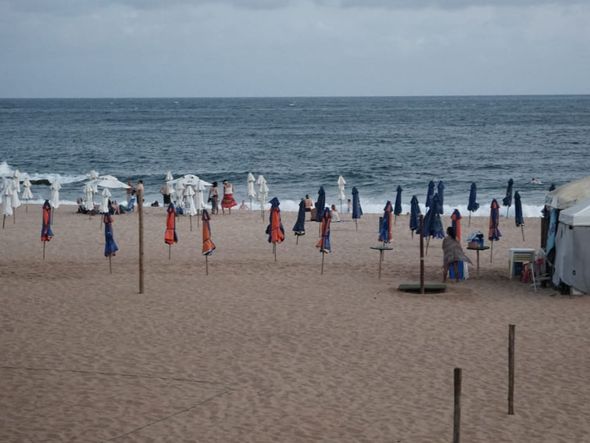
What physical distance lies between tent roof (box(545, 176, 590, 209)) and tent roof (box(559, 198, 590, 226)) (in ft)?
2.73

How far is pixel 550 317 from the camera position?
48.5 feet

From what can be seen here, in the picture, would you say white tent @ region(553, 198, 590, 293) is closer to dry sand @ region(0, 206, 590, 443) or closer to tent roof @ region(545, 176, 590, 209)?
dry sand @ region(0, 206, 590, 443)

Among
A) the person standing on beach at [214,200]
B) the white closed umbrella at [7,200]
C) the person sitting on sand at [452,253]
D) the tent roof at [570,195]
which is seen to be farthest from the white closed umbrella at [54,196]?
the tent roof at [570,195]

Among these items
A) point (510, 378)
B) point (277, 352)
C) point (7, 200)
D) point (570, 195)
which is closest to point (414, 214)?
point (570, 195)

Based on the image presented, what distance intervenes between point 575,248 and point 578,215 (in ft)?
2.04

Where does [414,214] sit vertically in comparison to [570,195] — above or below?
below

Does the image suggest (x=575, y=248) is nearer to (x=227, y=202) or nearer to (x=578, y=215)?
(x=578, y=215)

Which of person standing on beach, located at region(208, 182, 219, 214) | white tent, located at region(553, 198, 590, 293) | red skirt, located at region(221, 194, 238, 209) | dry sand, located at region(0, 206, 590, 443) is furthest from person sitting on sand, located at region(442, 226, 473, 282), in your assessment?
red skirt, located at region(221, 194, 238, 209)

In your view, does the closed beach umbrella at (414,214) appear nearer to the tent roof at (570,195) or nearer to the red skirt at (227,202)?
the tent roof at (570,195)

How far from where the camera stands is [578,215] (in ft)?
51.5

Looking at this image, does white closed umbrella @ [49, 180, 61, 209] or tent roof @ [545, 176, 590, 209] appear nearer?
tent roof @ [545, 176, 590, 209]

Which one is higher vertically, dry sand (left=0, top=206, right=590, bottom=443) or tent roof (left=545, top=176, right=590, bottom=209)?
tent roof (left=545, top=176, right=590, bottom=209)

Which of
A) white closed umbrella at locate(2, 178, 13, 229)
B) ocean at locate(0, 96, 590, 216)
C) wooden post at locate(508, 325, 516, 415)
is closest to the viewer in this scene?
wooden post at locate(508, 325, 516, 415)

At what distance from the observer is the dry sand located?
9.99 metres
